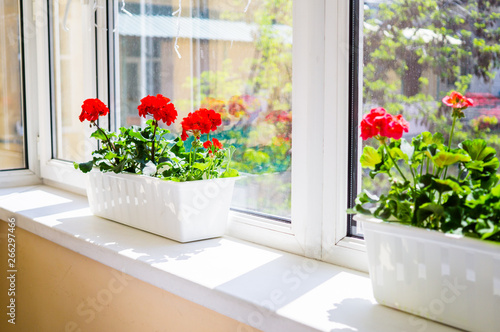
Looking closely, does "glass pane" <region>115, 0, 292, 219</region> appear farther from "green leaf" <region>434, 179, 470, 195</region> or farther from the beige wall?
"green leaf" <region>434, 179, 470, 195</region>

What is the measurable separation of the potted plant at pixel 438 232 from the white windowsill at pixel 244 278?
57mm

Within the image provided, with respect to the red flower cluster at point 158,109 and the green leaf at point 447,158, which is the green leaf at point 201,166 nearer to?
the red flower cluster at point 158,109

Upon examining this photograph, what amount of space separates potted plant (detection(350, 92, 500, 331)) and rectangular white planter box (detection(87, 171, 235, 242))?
531 mm

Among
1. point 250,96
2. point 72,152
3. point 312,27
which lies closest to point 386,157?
point 312,27

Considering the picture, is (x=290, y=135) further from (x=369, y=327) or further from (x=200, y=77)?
(x=369, y=327)

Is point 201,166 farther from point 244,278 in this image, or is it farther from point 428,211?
point 428,211

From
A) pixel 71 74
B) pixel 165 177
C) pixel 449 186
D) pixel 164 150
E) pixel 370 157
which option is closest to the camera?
pixel 449 186

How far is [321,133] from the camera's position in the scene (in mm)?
1175

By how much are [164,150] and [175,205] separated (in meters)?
0.25

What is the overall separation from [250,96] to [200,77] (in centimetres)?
25

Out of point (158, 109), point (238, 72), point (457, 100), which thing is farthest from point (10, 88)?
point (457, 100)

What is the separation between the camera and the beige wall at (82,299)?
124cm

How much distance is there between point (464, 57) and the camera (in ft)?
3.01

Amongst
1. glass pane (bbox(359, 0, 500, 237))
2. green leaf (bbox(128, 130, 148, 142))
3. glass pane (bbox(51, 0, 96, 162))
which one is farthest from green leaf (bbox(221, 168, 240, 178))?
glass pane (bbox(51, 0, 96, 162))
